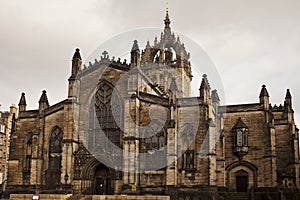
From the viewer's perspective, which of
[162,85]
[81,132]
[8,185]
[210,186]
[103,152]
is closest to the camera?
[210,186]

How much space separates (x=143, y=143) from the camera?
36.7 metres

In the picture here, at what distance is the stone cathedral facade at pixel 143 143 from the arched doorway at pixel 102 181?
0.32 feet

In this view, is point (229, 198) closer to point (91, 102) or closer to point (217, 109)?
point (217, 109)

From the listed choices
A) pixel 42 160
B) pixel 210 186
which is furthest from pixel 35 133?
pixel 210 186

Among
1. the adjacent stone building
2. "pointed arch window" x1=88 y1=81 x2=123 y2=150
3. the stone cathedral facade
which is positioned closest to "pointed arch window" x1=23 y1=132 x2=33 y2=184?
the stone cathedral facade

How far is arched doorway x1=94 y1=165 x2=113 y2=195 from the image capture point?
3778 centimetres

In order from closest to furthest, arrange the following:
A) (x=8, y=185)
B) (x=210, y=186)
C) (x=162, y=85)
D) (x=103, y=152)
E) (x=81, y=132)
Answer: (x=210, y=186) < (x=103, y=152) < (x=81, y=132) < (x=8, y=185) < (x=162, y=85)

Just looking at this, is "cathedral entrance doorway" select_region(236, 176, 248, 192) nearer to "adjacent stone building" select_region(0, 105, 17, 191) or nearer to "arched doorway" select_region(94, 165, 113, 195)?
"arched doorway" select_region(94, 165, 113, 195)

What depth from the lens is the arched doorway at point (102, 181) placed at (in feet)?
124

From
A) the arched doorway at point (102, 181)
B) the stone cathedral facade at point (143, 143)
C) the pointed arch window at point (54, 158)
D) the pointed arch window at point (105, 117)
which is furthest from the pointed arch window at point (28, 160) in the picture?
the arched doorway at point (102, 181)

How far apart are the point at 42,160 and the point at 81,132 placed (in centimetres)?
546

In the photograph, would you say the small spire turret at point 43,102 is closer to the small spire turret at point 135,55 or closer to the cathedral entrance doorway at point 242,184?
the small spire turret at point 135,55

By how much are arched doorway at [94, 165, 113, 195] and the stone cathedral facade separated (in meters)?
0.10

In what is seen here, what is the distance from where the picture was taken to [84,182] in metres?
37.8
